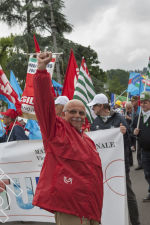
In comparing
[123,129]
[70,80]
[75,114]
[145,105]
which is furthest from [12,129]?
[75,114]

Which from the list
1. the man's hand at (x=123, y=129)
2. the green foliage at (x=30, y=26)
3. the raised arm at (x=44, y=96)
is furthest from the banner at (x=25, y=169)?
the green foliage at (x=30, y=26)

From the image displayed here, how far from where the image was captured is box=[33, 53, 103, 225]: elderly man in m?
2.28

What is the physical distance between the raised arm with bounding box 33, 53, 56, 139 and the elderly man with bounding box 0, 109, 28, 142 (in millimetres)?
2808

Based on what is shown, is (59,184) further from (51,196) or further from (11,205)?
(11,205)

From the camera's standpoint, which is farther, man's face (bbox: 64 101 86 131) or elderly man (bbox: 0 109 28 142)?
elderly man (bbox: 0 109 28 142)

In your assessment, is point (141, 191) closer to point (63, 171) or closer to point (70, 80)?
point (70, 80)

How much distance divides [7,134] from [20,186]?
3.59ft

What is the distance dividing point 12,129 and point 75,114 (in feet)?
8.94

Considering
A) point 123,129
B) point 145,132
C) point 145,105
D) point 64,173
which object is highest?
point 145,105

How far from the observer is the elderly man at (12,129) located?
16.9 feet

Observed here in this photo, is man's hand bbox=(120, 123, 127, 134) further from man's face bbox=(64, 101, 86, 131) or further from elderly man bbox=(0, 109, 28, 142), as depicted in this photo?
elderly man bbox=(0, 109, 28, 142)

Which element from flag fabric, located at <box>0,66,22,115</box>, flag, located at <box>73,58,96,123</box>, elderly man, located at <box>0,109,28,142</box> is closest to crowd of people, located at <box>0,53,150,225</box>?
elderly man, located at <box>0,109,28,142</box>

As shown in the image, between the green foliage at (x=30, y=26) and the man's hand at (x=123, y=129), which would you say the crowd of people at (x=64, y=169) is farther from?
the green foliage at (x=30, y=26)

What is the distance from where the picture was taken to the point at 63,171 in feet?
7.56
